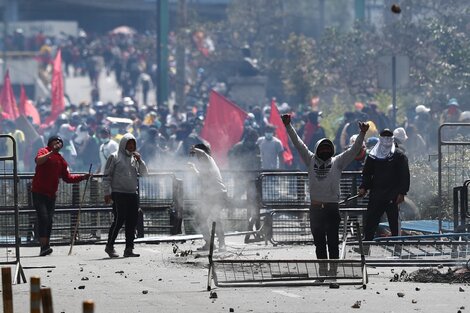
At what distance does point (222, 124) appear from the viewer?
3180 cm

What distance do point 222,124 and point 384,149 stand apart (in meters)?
13.6

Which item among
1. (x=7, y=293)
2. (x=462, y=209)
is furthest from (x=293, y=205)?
(x=7, y=293)

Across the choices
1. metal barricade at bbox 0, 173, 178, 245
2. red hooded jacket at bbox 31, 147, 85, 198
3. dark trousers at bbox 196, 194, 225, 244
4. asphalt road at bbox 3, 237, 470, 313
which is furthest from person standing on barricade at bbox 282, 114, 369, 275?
metal barricade at bbox 0, 173, 178, 245

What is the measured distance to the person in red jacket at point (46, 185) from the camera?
1906cm

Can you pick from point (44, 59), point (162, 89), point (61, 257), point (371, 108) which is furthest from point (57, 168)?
point (44, 59)

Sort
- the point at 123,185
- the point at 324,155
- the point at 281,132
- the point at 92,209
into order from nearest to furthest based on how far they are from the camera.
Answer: the point at 324,155
the point at 123,185
the point at 92,209
the point at 281,132

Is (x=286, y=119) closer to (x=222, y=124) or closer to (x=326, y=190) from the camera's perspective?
(x=326, y=190)

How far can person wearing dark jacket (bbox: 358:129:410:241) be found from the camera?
1812 centimetres

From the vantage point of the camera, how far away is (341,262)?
46.2ft

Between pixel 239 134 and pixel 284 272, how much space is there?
56.3ft

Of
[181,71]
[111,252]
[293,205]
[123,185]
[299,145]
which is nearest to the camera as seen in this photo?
[299,145]

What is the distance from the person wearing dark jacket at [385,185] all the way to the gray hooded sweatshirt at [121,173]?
2.84m

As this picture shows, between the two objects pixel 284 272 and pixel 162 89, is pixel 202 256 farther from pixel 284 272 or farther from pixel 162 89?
pixel 162 89

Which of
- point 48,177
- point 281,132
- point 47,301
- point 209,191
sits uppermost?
point 281,132
